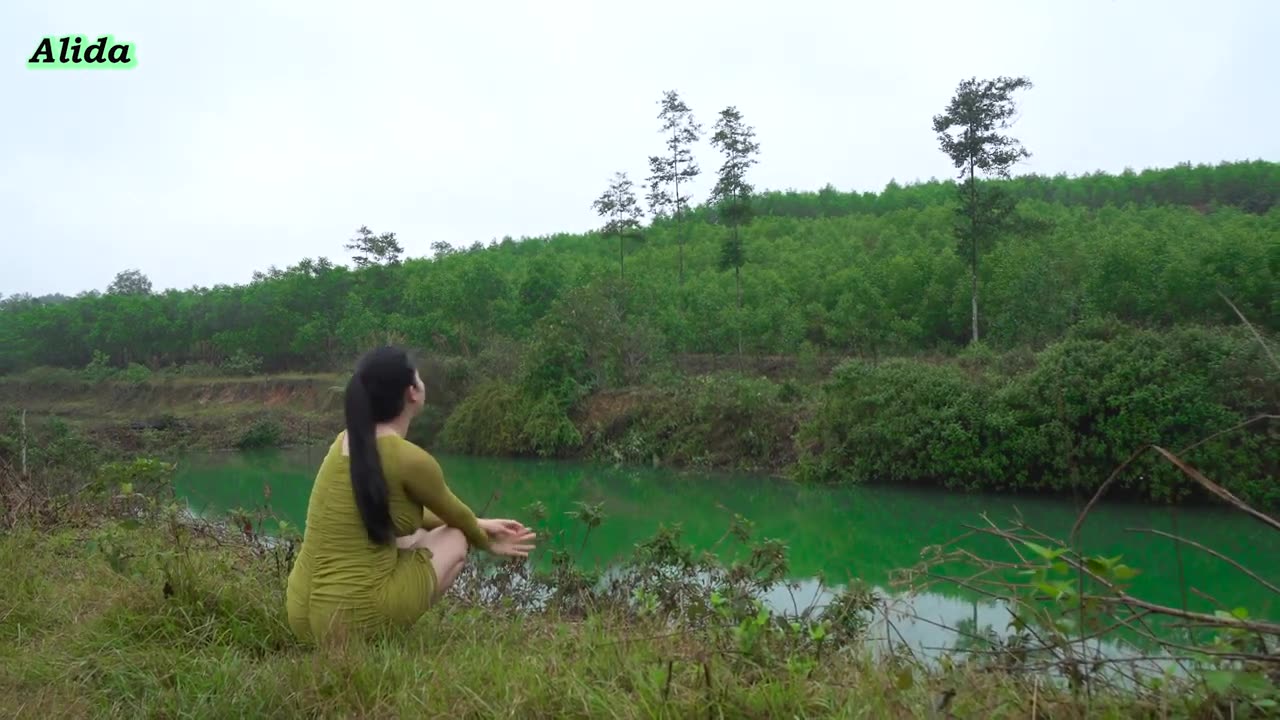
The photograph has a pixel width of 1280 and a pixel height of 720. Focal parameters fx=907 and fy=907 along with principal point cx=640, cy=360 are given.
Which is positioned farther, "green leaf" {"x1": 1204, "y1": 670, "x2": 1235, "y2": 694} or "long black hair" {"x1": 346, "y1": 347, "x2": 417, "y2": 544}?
"long black hair" {"x1": 346, "y1": 347, "x2": 417, "y2": 544}

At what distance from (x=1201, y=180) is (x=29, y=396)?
1673 inches

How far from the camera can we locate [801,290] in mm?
26906

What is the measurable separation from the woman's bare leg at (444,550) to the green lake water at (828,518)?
2.24 metres

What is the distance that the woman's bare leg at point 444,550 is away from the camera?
104 inches

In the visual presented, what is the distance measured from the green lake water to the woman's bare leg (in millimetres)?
2238

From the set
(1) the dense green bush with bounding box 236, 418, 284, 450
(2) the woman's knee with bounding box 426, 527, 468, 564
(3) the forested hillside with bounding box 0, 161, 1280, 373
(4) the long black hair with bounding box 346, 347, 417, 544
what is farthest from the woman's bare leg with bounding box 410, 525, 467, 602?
(1) the dense green bush with bounding box 236, 418, 284, 450

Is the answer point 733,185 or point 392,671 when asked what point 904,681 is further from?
point 733,185

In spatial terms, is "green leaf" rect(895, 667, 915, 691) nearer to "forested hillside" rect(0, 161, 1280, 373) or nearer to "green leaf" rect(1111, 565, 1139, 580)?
"green leaf" rect(1111, 565, 1139, 580)

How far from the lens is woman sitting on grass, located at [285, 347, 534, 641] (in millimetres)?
2441

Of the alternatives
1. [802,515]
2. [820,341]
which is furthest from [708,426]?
[820,341]

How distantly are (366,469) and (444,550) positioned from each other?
0.40 metres

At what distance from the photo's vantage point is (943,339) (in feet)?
76.1

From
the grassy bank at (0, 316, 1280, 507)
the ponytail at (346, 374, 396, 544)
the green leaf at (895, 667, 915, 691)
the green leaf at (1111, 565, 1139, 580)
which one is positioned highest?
the ponytail at (346, 374, 396, 544)

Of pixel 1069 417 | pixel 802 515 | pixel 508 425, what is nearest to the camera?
pixel 1069 417
